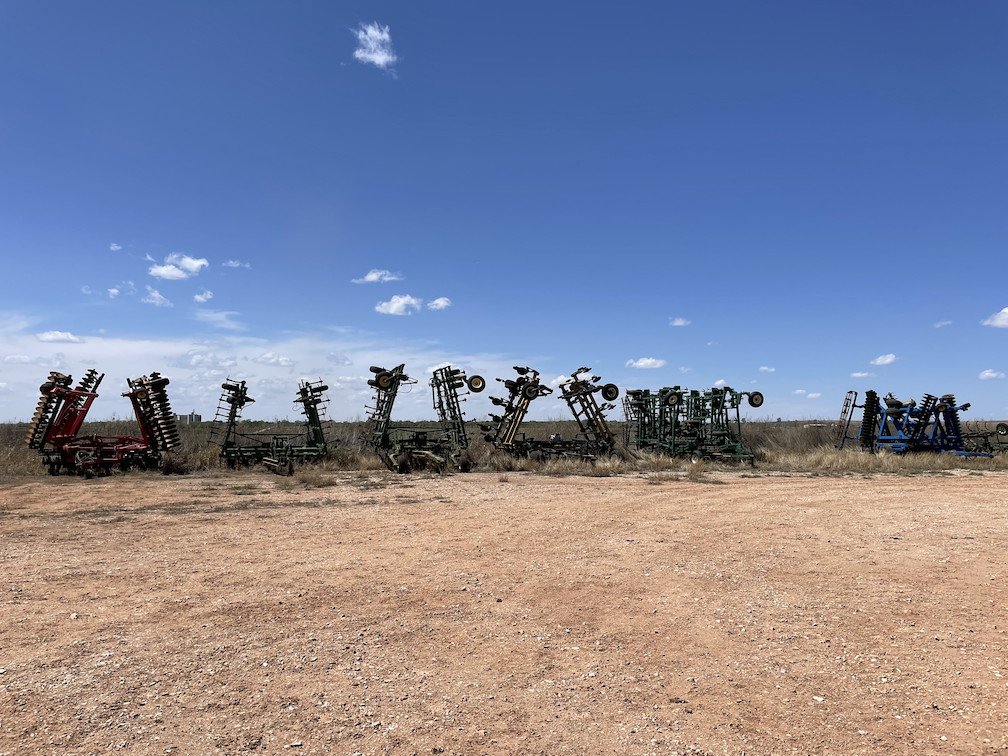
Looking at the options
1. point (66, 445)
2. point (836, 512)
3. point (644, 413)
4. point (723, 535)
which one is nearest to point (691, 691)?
point (723, 535)

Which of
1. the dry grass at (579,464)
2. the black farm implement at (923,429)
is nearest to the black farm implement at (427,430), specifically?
the dry grass at (579,464)

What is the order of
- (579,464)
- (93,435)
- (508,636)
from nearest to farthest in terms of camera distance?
(508,636)
(93,435)
(579,464)

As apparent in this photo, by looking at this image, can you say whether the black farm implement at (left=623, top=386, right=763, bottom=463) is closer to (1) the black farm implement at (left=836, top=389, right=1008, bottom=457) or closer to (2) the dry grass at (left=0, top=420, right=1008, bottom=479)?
(2) the dry grass at (left=0, top=420, right=1008, bottom=479)

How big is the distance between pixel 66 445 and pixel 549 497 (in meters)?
15.3

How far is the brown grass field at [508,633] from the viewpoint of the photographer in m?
3.72

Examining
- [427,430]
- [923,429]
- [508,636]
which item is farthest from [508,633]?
[923,429]

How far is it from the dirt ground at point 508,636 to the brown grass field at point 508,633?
0.03 meters

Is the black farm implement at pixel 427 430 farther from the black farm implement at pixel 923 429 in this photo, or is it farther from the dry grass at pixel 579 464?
the black farm implement at pixel 923 429

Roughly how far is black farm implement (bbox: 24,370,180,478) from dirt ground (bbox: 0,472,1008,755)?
394 inches

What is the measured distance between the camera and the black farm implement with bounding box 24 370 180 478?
19.0 m

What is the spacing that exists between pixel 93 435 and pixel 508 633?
64.2 ft

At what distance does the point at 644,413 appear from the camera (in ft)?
86.7

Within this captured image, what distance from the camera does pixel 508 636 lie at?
524 centimetres

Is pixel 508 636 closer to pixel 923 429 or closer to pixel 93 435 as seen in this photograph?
pixel 93 435
